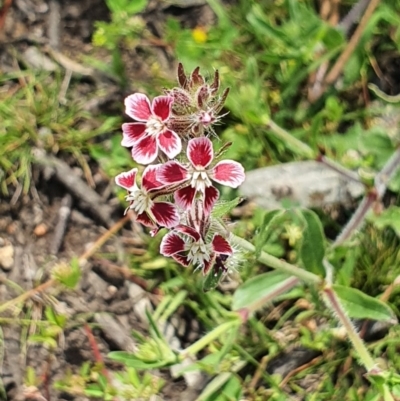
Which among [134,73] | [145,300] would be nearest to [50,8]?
[134,73]

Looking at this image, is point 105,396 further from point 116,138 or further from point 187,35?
point 187,35

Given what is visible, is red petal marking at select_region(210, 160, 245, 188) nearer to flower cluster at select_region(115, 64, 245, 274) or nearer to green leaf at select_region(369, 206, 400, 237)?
flower cluster at select_region(115, 64, 245, 274)

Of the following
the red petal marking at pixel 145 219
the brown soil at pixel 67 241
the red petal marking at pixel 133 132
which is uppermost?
the red petal marking at pixel 133 132

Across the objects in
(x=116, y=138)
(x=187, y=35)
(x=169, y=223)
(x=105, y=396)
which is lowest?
(x=105, y=396)

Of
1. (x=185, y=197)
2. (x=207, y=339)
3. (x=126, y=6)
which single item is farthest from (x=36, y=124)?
(x=185, y=197)

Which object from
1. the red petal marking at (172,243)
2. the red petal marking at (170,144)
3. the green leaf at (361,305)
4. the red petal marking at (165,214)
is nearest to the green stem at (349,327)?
the green leaf at (361,305)

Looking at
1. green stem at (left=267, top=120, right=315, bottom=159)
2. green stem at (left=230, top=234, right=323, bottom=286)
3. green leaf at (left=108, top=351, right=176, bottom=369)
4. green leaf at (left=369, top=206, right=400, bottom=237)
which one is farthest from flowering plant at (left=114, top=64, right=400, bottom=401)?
green leaf at (left=369, top=206, right=400, bottom=237)

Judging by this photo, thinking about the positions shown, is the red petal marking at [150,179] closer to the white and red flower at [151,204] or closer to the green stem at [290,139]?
the white and red flower at [151,204]
